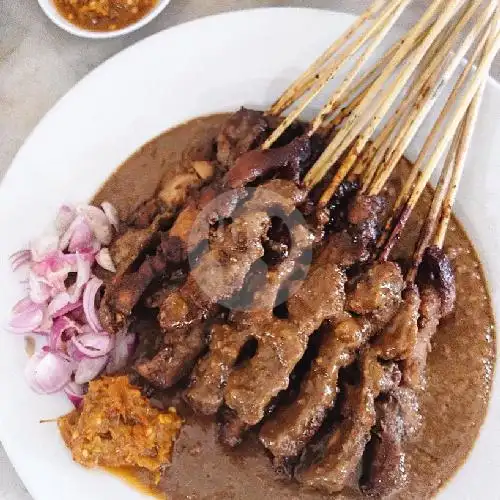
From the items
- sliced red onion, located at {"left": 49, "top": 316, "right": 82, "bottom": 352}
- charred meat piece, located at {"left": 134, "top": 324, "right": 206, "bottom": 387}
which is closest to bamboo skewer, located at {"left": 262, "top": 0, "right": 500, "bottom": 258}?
charred meat piece, located at {"left": 134, "top": 324, "right": 206, "bottom": 387}

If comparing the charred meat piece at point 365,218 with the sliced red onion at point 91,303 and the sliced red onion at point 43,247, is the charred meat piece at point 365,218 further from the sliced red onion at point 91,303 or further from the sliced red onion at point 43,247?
the sliced red onion at point 43,247

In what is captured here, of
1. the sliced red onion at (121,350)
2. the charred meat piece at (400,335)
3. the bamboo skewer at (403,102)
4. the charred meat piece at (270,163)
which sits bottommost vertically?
the sliced red onion at (121,350)

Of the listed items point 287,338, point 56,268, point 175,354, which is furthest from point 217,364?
point 56,268

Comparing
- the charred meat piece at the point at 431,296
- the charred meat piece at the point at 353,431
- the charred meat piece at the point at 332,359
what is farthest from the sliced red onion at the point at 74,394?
the charred meat piece at the point at 431,296

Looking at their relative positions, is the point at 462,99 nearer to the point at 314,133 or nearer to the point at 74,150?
the point at 314,133

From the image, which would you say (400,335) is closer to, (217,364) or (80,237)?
(217,364)

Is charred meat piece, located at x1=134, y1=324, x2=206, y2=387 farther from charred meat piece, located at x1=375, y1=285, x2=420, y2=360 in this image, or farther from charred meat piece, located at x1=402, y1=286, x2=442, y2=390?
charred meat piece, located at x1=402, y1=286, x2=442, y2=390
